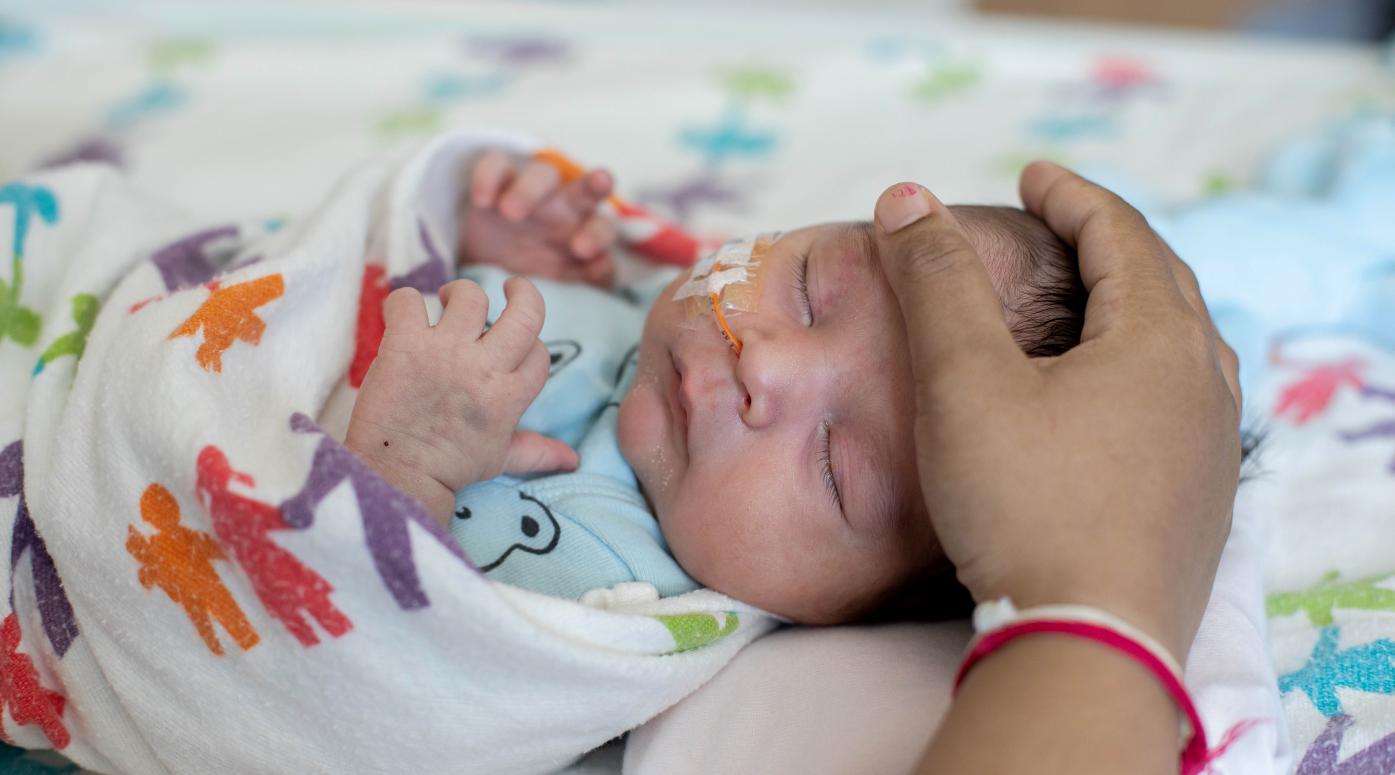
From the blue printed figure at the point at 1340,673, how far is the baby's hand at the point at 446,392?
66 cm

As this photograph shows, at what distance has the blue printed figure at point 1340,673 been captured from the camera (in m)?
0.92

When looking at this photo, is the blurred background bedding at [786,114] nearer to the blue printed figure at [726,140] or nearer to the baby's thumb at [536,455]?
the blue printed figure at [726,140]

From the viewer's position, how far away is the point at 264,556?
2.54ft

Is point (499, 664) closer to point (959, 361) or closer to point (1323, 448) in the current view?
point (959, 361)

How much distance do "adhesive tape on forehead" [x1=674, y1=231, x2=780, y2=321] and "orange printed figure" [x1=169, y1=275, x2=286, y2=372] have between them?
35cm

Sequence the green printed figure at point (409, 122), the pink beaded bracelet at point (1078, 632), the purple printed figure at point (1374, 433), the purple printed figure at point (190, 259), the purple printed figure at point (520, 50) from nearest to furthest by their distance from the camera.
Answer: the pink beaded bracelet at point (1078, 632) → the purple printed figure at point (190, 259) → the purple printed figure at point (1374, 433) → the green printed figure at point (409, 122) → the purple printed figure at point (520, 50)

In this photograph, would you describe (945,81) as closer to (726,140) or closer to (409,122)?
(726,140)

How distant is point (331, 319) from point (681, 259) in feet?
1.55

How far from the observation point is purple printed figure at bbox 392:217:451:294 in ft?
3.68

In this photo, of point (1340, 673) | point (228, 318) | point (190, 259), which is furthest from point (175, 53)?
point (1340, 673)

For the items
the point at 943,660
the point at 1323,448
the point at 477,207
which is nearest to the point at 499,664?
the point at 943,660

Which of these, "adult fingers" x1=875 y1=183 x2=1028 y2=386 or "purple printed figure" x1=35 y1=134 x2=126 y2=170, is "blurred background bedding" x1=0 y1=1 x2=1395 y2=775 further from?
"adult fingers" x1=875 y1=183 x2=1028 y2=386

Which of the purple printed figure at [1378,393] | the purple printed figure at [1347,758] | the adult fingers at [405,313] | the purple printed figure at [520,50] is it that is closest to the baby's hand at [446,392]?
the adult fingers at [405,313]

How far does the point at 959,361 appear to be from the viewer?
753mm
